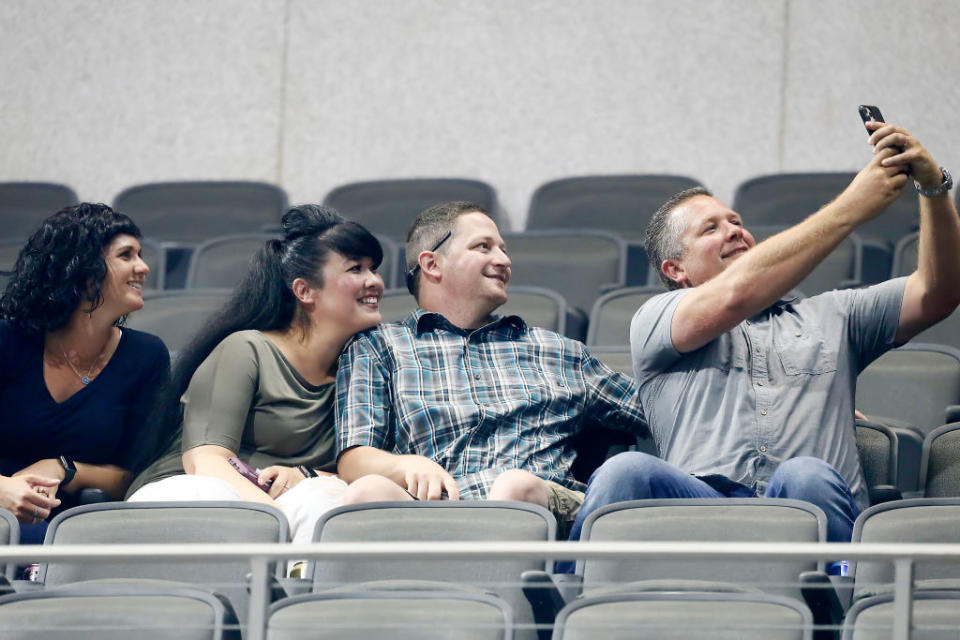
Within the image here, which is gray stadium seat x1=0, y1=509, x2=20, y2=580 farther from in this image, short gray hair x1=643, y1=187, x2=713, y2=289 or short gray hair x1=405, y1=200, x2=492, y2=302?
short gray hair x1=643, y1=187, x2=713, y2=289

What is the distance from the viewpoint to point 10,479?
2.16 m

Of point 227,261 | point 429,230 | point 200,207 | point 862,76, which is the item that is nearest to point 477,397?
point 429,230

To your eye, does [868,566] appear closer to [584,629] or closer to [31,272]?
[584,629]

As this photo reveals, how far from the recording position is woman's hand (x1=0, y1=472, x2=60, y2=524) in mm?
2123

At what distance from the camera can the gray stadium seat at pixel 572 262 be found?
328cm

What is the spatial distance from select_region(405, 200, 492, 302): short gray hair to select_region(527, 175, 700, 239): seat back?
1189 mm

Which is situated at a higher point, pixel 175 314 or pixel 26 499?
pixel 175 314

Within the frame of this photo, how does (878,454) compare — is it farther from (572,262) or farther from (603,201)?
(603,201)

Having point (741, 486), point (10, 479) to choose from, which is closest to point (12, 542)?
point (10, 479)

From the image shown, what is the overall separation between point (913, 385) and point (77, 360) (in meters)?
1.55

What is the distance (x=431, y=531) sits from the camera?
1.90 meters

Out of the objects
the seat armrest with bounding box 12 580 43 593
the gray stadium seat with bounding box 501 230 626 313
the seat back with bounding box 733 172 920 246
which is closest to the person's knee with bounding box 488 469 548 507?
the seat armrest with bounding box 12 580 43 593

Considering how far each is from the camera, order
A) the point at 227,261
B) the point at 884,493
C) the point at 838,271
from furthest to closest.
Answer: the point at 227,261 → the point at 838,271 → the point at 884,493

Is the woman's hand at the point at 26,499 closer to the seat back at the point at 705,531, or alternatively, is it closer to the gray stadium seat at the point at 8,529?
the gray stadium seat at the point at 8,529
